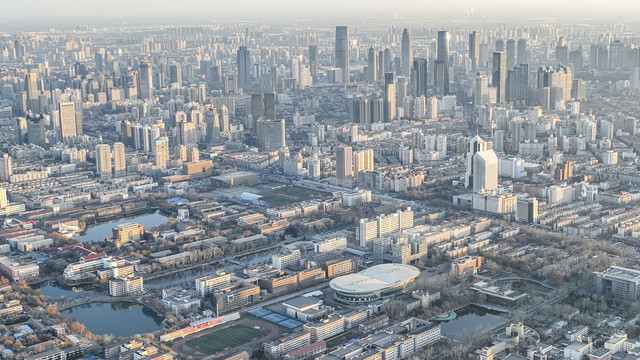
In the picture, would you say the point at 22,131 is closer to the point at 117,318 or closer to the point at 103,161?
the point at 103,161

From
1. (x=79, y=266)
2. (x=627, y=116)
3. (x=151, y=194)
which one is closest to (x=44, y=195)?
(x=151, y=194)

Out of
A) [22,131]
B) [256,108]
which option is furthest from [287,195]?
[22,131]

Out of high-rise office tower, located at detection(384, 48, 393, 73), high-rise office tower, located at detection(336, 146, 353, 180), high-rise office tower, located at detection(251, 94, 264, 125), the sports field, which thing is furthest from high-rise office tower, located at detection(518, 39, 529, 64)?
the sports field

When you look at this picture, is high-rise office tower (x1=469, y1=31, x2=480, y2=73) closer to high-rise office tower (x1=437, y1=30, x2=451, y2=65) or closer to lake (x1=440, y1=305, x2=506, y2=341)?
high-rise office tower (x1=437, y1=30, x2=451, y2=65)

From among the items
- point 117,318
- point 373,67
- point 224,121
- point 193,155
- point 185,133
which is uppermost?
point 373,67

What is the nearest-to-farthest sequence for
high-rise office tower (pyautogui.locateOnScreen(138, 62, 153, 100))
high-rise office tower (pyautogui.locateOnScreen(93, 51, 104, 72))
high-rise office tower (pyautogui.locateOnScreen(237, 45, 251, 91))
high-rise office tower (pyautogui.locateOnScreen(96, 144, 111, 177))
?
high-rise office tower (pyautogui.locateOnScreen(96, 144, 111, 177)) < high-rise office tower (pyautogui.locateOnScreen(138, 62, 153, 100)) < high-rise office tower (pyautogui.locateOnScreen(237, 45, 251, 91)) < high-rise office tower (pyautogui.locateOnScreen(93, 51, 104, 72))

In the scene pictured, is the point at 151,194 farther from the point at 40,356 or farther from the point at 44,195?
the point at 40,356

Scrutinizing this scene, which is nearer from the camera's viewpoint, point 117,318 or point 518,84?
point 117,318
